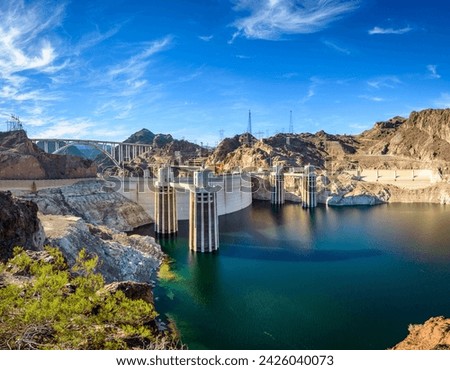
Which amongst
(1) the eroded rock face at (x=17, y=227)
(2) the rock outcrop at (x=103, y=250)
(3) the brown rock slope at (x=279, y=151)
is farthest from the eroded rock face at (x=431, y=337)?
(3) the brown rock slope at (x=279, y=151)

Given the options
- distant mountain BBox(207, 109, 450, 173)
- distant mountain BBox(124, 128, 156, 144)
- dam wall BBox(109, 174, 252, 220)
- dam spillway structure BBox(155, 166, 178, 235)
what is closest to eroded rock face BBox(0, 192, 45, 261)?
dam wall BBox(109, 174, 252, 220)

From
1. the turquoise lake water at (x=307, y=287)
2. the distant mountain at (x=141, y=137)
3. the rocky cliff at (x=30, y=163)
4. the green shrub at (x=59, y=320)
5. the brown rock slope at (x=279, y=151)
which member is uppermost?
the distant mountain at (x=141, y=137)

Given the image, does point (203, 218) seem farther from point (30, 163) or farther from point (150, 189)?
point (30, 163)

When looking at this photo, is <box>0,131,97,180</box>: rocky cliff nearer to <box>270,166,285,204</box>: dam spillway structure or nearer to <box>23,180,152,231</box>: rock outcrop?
<box>23,180,152,231</box>: rock outcrop

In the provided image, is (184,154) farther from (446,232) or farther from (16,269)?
(16,269)

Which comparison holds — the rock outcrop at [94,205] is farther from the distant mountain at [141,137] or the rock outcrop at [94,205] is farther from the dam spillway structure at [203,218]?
the distant mountain at [141,137]

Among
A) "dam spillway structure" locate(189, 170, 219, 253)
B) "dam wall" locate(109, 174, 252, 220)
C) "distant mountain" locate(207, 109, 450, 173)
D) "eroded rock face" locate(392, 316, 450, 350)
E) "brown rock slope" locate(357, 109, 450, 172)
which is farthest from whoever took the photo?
"brown rock slope" locate(357, 109, 450, 172)

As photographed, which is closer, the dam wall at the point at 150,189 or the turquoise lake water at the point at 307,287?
the turquoise lake water at the point at 307,287

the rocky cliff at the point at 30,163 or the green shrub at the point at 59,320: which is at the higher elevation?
the rocky cliff at the point at 30,163
